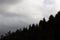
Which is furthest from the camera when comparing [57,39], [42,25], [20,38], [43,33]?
[20,38]

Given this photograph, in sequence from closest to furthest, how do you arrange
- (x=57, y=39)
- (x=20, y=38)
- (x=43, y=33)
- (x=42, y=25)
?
(x=57, y=39) < (x=43, y=33) < (x=42, y=25) < (x=20, y=38)

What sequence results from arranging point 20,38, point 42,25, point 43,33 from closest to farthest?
point 43,33 → point 42,25 → point 20,38

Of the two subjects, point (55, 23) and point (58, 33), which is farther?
point (55, 23)

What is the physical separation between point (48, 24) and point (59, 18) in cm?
925

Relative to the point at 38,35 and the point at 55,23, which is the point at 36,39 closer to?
the point at 38,35

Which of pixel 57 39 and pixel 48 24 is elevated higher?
pixel 48 24

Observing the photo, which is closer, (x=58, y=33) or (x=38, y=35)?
(x=58, y=33)

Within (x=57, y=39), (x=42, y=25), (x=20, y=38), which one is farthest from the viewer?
(x=20, y=38)

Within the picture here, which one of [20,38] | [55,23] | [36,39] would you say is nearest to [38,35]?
[36,39]

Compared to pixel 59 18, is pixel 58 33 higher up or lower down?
lower down

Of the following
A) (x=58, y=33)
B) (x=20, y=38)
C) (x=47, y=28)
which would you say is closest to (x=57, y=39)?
(x=58, y=33)

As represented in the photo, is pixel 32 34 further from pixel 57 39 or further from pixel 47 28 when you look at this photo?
pixel 57 39

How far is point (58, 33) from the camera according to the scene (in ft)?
418

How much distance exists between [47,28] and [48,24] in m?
6.26
